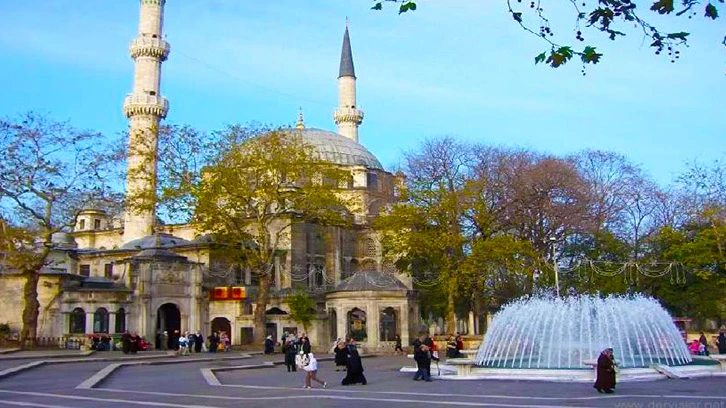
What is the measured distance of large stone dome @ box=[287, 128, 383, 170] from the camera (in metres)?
63.9

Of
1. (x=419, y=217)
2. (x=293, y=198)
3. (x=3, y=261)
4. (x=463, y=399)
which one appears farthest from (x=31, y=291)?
(x=463, y=399)

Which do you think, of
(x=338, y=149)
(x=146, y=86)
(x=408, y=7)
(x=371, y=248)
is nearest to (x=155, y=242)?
(x=146, y=86)

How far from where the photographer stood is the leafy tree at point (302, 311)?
41.1m

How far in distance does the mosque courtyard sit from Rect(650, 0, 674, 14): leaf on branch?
7957 millimetres

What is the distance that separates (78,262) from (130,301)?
1460 cm

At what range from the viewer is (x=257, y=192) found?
1522 inches

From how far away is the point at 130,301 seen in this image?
4003 cm

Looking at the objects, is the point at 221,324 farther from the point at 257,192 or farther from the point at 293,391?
the point at 293,391

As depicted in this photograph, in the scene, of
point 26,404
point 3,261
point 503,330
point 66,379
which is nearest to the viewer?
point 26,404

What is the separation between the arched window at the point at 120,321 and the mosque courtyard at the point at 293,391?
1645 cm

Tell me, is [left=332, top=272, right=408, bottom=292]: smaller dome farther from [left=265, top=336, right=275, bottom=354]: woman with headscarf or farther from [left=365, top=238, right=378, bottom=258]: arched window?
[left=365, top=238, right=378, bottom=258]: arched window

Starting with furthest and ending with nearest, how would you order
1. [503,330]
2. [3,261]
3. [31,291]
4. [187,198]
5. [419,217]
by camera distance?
[419,217] < [187,198] < [3,261] < [31,291] < [503,330]

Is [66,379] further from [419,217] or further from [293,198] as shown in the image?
[419,217]

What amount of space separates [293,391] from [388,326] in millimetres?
29009
